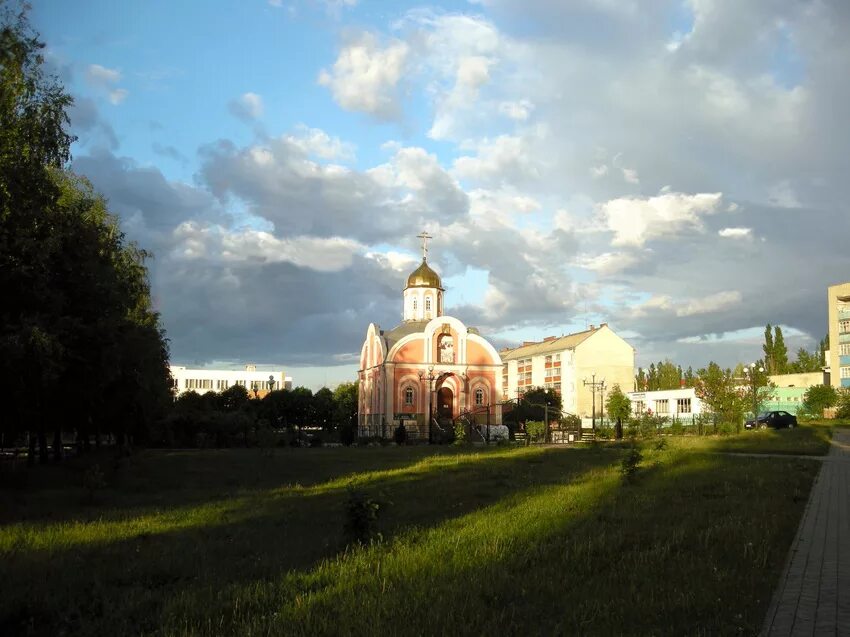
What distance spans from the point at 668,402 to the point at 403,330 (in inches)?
1262

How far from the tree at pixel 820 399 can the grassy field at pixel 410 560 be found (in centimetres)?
5610

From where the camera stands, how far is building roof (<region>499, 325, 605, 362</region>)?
9675cm

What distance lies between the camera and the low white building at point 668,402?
75812 mm

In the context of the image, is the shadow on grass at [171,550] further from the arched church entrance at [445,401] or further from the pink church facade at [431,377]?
the arched church entrance at [445,401]

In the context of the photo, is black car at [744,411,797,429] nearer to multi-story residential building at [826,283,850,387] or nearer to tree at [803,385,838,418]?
tree at [803,385,838,418]

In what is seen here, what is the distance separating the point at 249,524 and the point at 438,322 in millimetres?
51936

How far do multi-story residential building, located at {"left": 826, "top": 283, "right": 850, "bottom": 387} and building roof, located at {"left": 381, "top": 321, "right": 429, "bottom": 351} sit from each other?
4436cm

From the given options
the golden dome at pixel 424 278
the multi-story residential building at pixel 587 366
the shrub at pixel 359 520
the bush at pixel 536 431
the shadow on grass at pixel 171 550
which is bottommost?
the bush at pixel 536 431

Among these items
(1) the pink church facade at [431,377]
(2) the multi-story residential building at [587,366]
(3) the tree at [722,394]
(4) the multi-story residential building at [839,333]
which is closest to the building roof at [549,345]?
(2) the multi-story residential building at [587,366]

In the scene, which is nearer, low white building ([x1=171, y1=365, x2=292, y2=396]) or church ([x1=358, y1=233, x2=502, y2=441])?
church ([x1=358, y1=233, x2=502, y2=441])

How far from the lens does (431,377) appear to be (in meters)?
63.1

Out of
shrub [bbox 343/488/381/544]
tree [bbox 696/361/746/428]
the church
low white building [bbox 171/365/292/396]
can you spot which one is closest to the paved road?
shrub [bbox 343/488/381/544]

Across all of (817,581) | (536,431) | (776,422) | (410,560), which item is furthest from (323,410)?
(817,581)

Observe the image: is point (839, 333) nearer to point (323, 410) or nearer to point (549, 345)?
point (549, 345)
